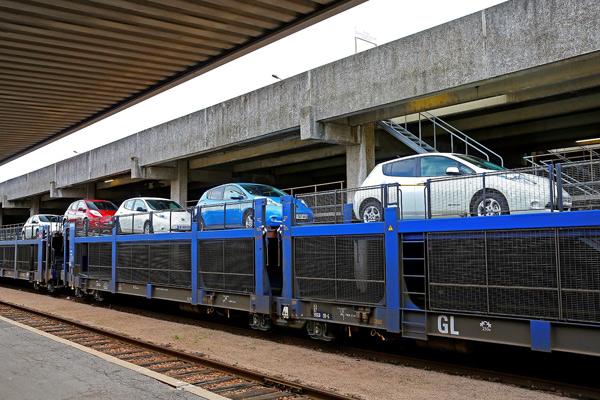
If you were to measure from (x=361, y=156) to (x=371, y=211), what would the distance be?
7.13m

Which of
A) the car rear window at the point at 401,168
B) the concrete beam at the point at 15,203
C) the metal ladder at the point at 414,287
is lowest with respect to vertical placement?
the metal ladder at the point at 414,287

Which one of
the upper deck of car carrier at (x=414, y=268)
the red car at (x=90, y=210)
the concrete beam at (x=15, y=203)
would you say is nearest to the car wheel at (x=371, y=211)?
the upper deck of car carrier at (x=414, y=268)

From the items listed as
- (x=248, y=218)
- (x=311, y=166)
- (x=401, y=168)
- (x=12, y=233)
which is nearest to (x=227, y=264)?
(x=248, y=218)

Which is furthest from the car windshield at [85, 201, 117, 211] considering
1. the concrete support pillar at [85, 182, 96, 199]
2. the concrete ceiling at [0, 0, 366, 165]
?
the concrete support pillar at [85, 182, 96, 199]

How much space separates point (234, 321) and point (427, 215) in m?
7.19

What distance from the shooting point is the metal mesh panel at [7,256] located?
24312 mm

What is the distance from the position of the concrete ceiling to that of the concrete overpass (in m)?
4.55

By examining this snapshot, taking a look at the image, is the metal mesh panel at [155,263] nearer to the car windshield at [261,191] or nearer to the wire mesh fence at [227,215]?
the wire mesh fence at [227,215]

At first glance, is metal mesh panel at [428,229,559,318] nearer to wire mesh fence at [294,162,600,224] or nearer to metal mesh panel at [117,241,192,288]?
wire mesh fence at [294,162,600,224]

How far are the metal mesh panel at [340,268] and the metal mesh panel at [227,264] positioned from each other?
4.52ft

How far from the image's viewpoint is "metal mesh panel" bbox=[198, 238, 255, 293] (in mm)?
11047

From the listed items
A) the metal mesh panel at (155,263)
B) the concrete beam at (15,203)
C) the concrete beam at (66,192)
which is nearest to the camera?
the metal mesh panel at (155,263)

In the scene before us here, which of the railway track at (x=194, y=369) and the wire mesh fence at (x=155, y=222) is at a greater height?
the wire mesh fence at (x=155, y=222)

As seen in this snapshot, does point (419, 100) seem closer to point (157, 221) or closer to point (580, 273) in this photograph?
point (157, 221)
